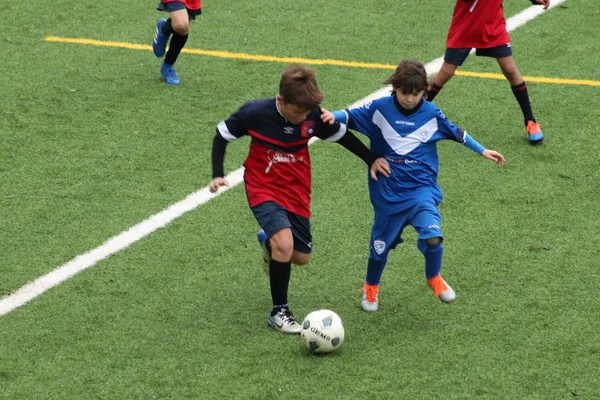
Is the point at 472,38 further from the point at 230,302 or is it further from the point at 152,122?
the point at 230,302

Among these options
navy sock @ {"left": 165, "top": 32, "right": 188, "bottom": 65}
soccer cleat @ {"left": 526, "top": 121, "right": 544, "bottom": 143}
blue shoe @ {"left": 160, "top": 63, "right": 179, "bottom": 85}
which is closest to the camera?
soccer cleat @ {"left": 526, "top": 121, "right": 544, "bottom": 143}

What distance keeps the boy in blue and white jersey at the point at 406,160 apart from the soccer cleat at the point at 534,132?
2567 mm

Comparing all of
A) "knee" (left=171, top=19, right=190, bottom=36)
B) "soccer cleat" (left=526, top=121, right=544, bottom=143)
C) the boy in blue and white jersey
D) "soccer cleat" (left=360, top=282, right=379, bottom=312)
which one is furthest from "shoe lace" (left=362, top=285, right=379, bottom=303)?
"knee" (left=171, top=19, right=190, bottom=36)

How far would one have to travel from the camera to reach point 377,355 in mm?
5840

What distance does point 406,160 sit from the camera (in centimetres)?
620

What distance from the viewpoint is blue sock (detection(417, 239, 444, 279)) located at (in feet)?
19.9

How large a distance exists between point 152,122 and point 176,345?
355 cm

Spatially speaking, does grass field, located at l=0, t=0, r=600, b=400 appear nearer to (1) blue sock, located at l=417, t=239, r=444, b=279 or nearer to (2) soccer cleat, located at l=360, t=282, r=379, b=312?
(2) soccer cleat, located at l=360, t=282, r=379, b=312

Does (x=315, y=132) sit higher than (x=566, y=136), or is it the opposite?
(x=315, y=132)

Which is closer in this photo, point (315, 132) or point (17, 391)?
point (17, 391)

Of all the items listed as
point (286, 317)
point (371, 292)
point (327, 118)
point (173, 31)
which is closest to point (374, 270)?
point (371, 292)

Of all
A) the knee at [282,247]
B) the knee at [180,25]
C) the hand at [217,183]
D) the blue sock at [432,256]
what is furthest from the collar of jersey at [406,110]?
the knee at [180,25]

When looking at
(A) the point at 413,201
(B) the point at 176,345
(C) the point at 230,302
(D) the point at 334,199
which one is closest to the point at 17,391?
(B) the point at 176,345

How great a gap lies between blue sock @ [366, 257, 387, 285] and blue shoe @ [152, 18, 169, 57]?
447 cm
